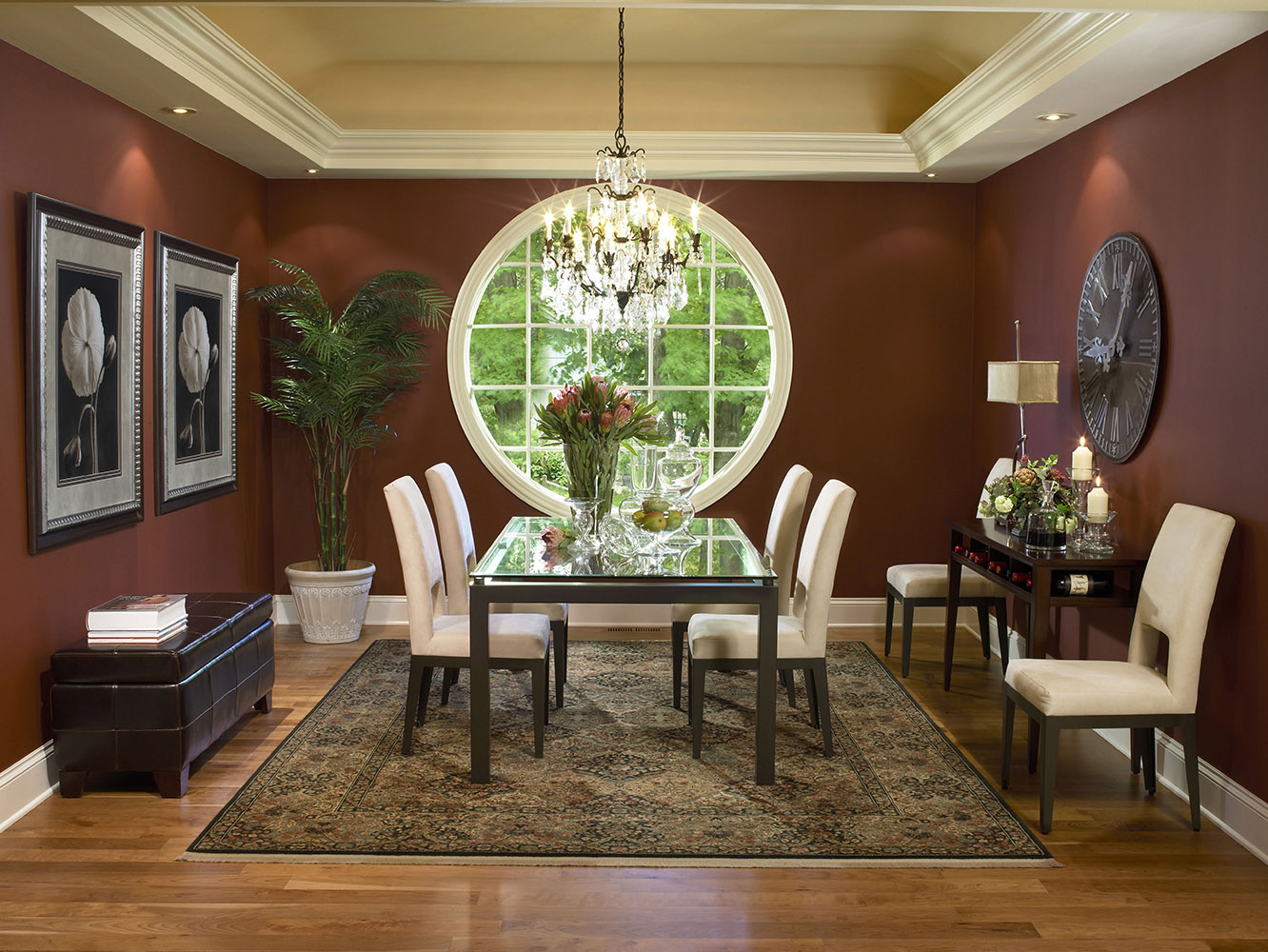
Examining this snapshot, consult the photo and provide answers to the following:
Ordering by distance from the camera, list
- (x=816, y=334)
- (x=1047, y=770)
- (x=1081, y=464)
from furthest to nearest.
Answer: (x=816, y=334) < (x=1081, y=464) < (x=1047, y=770)

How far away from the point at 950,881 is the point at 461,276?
425 centimetres

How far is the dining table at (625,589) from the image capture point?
144 inches

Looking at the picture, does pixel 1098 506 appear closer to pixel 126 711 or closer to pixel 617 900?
pixel 617 900

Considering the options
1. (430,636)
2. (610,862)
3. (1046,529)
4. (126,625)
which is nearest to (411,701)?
(430,636)

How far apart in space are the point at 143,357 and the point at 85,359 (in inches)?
21.7

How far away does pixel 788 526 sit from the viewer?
4734mm

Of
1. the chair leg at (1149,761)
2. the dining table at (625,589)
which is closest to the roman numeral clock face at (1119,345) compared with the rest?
the chair leg at (1149,761)

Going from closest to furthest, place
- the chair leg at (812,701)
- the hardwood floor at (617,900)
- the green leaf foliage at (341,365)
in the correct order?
the hardwood floor at (617,900), the chair leg at (812,701), the green leaf foliage at (341,365)

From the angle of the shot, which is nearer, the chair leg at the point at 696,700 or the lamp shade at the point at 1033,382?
the chair leg at the point at 696,700

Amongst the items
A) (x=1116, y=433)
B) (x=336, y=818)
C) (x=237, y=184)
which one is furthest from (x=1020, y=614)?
(x=237, y=184)

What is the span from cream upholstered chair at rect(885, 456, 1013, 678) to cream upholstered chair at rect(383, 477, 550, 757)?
200 cm

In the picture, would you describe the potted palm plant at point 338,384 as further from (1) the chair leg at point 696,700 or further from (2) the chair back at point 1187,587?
(2) the chair back at point 1187,587

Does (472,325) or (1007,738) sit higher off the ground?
(472,325)

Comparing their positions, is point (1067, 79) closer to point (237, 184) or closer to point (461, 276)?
point (461, 276)
